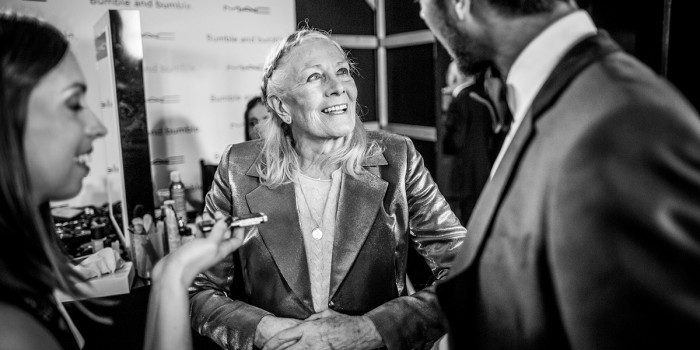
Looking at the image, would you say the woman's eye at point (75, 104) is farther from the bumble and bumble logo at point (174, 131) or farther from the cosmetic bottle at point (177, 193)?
the bumble and bumble logo at point (174, 131)

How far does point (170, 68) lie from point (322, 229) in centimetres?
294

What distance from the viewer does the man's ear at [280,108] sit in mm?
2115

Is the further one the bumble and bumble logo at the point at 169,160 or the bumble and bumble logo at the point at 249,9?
the bumble and bumble logo at the point at 249,9

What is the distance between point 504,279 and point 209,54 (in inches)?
155

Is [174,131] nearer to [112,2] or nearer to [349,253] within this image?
[112,2]

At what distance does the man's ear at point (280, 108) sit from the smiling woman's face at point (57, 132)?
3.52 ft

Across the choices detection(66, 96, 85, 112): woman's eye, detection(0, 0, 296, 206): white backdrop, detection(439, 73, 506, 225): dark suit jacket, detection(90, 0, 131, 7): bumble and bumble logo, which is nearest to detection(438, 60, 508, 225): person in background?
detection(439, 73, 506, 225): dark suit jacket

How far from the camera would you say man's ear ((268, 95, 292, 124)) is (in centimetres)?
211

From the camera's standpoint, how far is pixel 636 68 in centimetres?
83

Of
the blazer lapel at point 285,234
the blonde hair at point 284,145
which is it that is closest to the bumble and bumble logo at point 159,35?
the blonde hair at point 284,145

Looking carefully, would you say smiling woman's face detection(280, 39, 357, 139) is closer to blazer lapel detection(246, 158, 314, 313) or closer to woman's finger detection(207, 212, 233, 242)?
blazer lapel detection(246, 158, 314, 313)

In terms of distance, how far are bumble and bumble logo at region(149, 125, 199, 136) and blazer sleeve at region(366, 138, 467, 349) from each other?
2845mm

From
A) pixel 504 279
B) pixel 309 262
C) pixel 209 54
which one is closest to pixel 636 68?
pixel 504 279

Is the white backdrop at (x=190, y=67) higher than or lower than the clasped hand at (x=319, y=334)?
higher
